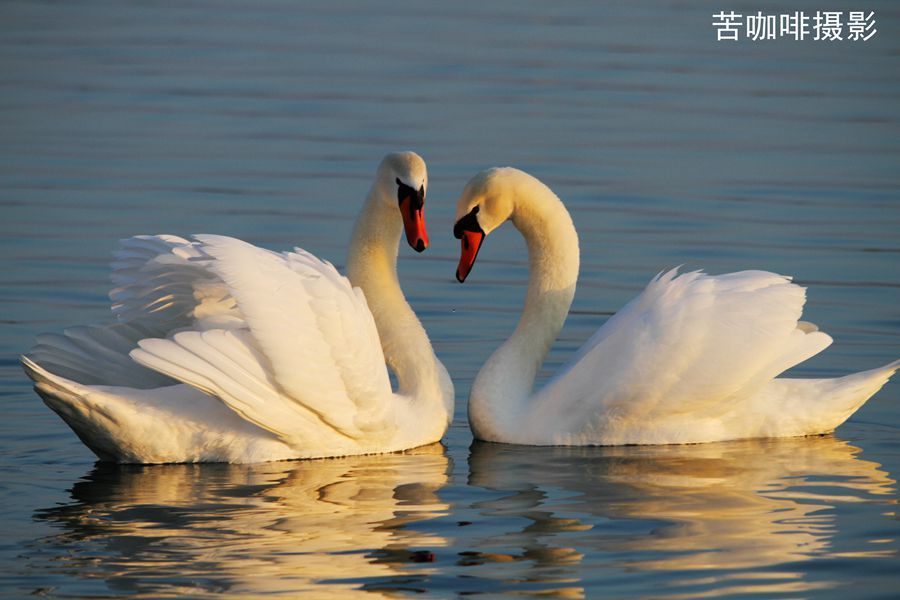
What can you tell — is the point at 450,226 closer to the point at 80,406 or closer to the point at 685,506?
the point at 80,406

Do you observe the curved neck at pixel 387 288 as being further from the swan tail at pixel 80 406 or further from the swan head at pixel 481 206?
the swan tail at pixel 80 406

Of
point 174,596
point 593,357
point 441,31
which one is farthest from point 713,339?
point 441,31

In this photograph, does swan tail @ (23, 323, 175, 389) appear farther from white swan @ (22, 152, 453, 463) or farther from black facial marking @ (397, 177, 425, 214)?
black facial marking @ (397, 177, 425, 214)

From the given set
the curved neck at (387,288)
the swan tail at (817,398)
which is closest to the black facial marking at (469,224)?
the curved neck at (387,288)

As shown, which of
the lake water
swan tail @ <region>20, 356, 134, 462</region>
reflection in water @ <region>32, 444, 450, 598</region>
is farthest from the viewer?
swan tail @ <region>20, 356, 134, 462</region>

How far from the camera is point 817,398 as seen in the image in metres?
10.6

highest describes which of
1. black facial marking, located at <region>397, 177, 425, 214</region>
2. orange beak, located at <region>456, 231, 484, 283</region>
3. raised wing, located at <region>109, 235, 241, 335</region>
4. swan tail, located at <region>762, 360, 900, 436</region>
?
black facial marking, located at <region>397, 177, 425, 214</region>

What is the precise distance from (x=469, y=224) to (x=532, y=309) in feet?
1.96

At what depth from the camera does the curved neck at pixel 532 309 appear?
35.1 ft

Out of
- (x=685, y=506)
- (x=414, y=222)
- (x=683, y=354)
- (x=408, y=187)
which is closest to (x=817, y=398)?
(x=683, y=354)

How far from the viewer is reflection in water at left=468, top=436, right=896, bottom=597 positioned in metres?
8.05

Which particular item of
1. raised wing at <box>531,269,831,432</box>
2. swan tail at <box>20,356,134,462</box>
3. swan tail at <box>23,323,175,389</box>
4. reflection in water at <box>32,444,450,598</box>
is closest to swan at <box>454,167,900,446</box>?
raised wing at <box>531,269,831,432</box>

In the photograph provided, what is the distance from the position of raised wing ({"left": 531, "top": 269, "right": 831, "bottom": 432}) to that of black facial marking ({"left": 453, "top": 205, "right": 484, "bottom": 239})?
3.36 ft

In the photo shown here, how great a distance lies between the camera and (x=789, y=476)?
9.73m
